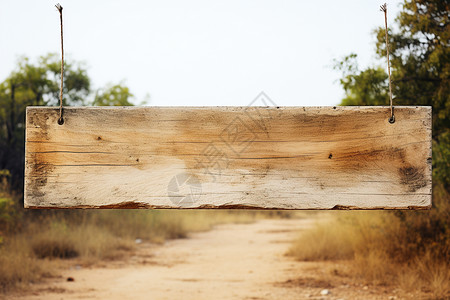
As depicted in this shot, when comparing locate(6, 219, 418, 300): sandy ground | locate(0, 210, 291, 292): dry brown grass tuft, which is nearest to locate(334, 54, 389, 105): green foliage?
locate(6, 219, 418, 300): sandy ground

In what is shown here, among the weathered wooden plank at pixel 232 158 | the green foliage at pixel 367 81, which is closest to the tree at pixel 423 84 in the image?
the green foliage at pixel 367 81

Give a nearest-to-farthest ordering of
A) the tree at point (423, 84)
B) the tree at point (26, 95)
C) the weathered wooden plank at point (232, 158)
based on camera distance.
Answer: the weathered wooden plank at point (232, 158) → the tree at point (423, 84) → the tree at point (26, 95)

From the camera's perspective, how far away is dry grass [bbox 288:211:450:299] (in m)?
6.60

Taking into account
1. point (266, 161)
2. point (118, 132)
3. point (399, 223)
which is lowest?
point (399, 223)

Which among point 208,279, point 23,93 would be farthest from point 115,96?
point 208,279

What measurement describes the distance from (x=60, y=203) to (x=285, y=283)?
608cm

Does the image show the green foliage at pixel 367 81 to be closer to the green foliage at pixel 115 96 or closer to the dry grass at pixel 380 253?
the dry grass at pixel 380 253

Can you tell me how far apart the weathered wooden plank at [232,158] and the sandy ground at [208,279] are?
16.1ft

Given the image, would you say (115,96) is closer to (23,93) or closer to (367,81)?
(23,93)

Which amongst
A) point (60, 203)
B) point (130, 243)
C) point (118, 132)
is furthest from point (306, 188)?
point (130, 243)

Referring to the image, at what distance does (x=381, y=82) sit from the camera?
7.08 m

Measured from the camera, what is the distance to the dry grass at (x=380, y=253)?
660 cm

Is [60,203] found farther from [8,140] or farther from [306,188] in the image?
[8,140]

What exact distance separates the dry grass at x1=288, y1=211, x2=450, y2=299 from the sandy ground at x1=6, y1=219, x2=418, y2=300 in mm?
324
